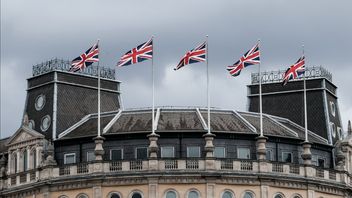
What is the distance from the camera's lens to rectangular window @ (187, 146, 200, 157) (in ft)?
446

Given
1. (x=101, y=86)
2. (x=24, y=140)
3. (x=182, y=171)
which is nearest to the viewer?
(x=182, y=171)

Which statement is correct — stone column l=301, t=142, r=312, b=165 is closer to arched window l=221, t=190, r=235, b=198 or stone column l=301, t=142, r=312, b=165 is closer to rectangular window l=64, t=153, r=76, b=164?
arched window l=221, t=190, r=235, b=198

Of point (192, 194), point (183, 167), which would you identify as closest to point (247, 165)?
point (192, 194)

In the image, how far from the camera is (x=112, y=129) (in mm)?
139125

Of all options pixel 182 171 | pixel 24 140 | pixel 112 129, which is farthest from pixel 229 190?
pixel 24 140

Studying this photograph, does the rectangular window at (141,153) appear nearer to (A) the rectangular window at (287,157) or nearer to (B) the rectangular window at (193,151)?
(B) the rectangular window at (193,151)

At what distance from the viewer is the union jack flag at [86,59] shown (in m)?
136

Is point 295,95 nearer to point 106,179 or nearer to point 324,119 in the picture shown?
point 324,119

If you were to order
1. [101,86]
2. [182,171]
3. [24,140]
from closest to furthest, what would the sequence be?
[182,171] < [24,140] < [101,86]

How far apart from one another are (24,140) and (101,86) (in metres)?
14.1

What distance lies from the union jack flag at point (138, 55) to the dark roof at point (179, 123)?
8.00 metres

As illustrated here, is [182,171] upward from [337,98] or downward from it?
downward

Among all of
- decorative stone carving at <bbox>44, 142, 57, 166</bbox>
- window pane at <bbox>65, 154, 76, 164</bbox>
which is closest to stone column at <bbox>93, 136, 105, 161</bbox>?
window pane at <bbox>65, 154, 76, 164</bbox>

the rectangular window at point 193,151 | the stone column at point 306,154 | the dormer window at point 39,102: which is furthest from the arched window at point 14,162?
the stone column at point 306,154
